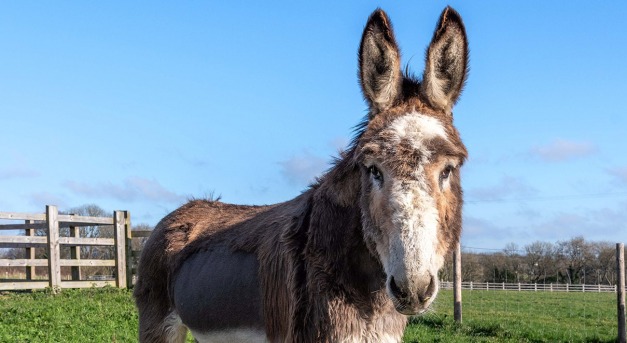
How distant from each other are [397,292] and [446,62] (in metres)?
1.40

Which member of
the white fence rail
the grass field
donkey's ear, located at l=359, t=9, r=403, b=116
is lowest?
the white fence rail

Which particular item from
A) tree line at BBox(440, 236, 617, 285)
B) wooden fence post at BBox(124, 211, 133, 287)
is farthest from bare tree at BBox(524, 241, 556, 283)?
wooden fence post at BBox(124, 211, 133, 287)

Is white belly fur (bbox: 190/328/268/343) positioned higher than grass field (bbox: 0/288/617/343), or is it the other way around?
white belly fur (bbox: 190/328/268/343)

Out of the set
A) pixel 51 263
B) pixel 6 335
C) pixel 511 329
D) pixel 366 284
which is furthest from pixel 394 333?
pixel 51 263

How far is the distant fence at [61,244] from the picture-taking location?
673 inches

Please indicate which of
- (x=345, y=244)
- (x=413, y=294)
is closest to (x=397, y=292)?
(x=413, y=294)

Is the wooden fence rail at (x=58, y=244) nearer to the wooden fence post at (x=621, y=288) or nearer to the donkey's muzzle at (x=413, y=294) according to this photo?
the wooden fence post at (x=621, y=288)

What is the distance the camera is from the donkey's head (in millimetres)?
2842

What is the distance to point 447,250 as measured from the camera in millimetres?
3180

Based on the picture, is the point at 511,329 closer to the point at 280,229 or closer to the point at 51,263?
the point at 280,229

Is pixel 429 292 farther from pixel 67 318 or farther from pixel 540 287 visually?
pixel 540 287

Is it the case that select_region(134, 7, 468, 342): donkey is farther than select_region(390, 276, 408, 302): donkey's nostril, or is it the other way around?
select_region(134, 7, 468, 342): donkey

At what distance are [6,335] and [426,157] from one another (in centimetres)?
911

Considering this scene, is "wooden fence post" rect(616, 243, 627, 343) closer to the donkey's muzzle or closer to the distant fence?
the donkey's muzzle
